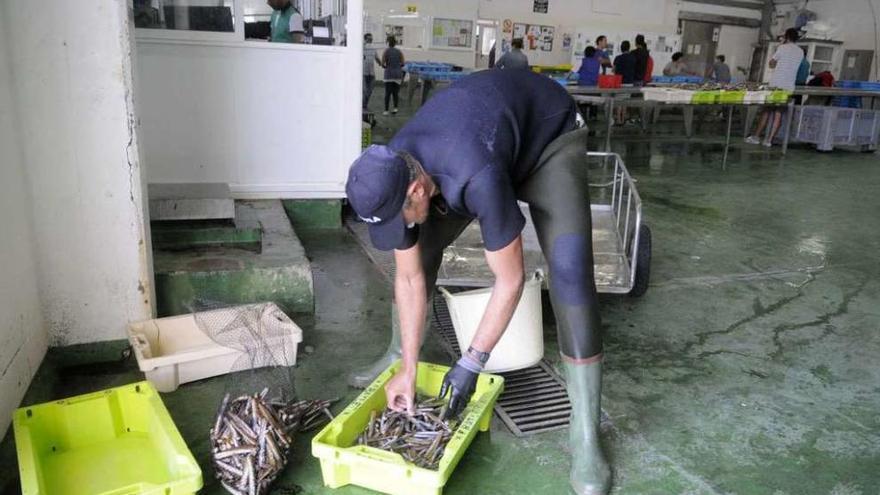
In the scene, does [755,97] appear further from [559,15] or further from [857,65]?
[857,65]

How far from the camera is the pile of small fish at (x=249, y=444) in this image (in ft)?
6.77

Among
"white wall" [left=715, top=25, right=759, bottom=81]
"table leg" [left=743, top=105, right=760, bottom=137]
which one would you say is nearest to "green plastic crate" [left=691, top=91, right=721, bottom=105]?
"table leg" [left=743, top=105, right=760, bottom=137]

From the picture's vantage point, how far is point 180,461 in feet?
6.36

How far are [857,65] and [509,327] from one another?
1851cm

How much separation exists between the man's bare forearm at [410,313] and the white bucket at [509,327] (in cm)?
49

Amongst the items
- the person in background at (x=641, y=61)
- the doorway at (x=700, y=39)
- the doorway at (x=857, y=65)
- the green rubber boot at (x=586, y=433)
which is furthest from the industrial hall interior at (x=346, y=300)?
the doorway at (x=700, y=39)

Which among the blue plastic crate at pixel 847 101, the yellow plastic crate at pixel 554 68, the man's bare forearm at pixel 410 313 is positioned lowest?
the man's bare forearm at pixel 410 313

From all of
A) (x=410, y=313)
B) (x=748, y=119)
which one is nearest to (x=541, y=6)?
(x=748, y=119)

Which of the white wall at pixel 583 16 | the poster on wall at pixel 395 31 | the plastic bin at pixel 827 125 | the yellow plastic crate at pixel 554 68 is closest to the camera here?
the plastic bin at pixel 827 125

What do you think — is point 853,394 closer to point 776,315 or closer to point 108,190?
point 776,315

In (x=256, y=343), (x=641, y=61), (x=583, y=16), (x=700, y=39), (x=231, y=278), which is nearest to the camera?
(x=256, y=343)

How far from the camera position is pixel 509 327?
2.76m

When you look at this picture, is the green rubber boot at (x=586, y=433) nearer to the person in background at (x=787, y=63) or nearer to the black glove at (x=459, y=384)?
the black glove at (x=459, y=384)

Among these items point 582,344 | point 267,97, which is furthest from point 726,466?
point 267,97
